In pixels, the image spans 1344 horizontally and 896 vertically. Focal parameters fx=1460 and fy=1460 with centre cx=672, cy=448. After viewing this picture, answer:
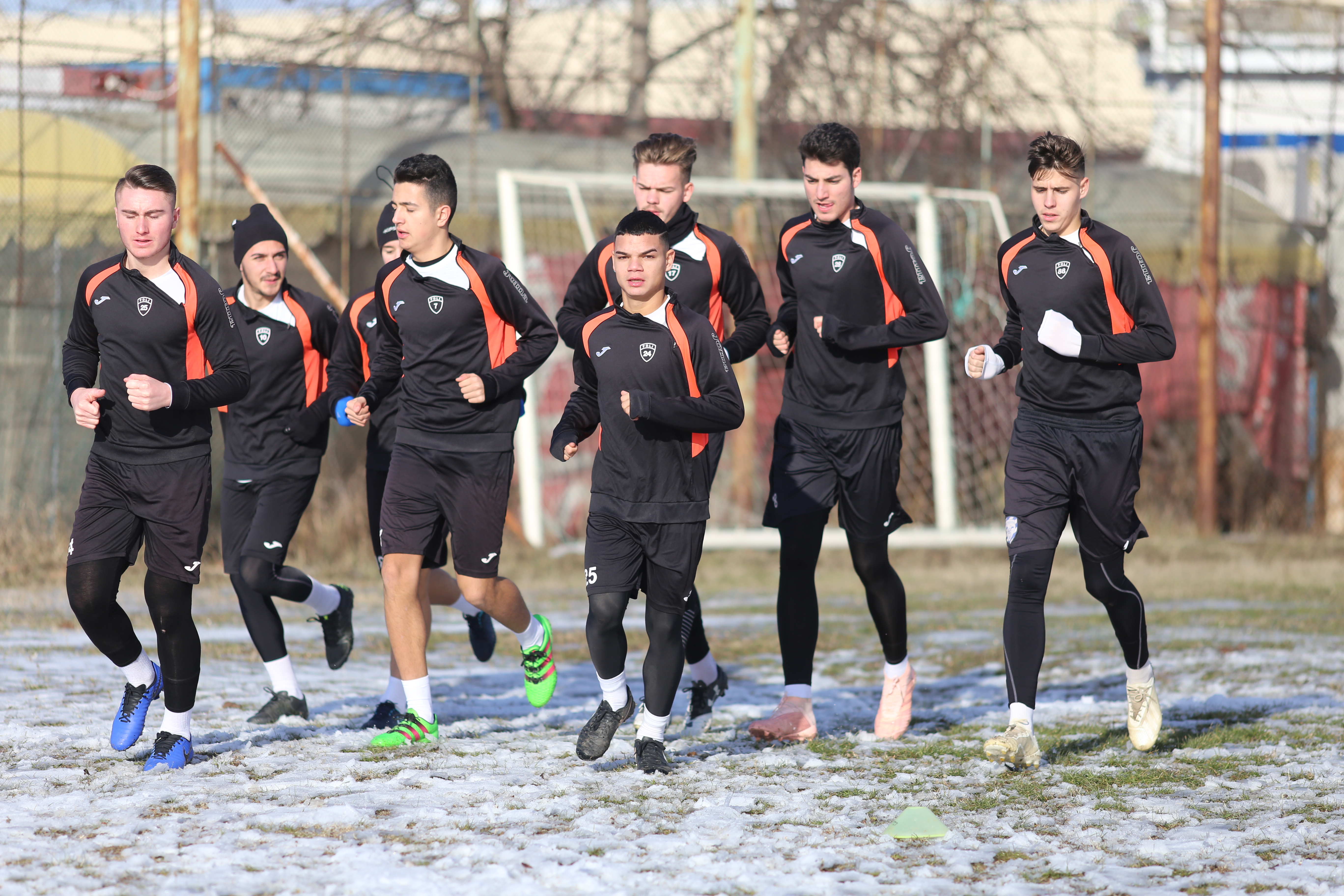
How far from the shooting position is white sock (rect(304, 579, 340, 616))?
6.64 meters

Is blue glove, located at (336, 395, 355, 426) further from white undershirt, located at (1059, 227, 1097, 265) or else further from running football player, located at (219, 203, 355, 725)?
white undershirt, located at (1059, 227, 1097, 265)

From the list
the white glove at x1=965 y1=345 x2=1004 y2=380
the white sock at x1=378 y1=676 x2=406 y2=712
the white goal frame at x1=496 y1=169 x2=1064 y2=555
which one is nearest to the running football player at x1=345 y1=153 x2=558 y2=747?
the white sock at x1=378 y1=676 x2=406 y2=712

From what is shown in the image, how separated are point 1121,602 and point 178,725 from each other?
353cm

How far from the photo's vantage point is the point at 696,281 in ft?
19.8

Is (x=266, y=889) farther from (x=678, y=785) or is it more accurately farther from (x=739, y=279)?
(x=739, y=279)

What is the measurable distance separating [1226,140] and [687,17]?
685 centimetres

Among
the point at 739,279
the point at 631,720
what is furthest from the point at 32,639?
the point at 739,279

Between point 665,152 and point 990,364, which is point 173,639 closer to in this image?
point 665,152

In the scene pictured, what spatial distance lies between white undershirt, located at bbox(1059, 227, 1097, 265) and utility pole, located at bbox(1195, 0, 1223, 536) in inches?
369

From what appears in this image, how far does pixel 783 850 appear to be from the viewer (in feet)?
13.8

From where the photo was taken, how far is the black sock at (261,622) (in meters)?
6.22

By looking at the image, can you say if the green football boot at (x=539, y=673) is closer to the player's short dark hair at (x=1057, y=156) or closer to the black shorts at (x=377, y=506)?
the black shorts at (x=377, y=506)

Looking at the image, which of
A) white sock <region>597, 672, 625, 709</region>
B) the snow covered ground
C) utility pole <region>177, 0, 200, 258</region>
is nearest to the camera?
the snow covered ground

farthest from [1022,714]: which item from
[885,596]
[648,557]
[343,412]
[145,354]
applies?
[145,354]
